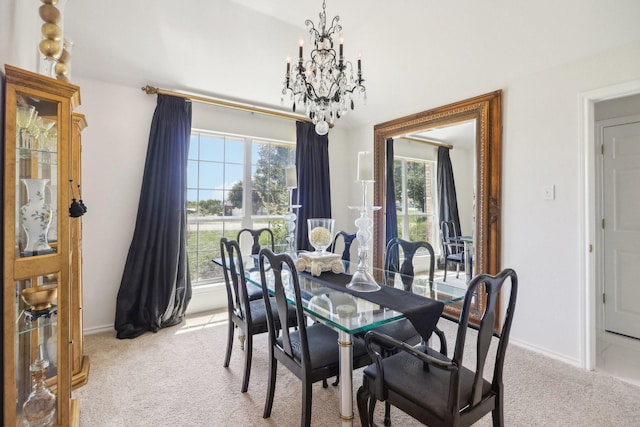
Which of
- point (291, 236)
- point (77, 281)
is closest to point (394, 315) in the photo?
point (291, 236)

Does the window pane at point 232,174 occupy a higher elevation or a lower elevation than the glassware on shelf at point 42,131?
higher

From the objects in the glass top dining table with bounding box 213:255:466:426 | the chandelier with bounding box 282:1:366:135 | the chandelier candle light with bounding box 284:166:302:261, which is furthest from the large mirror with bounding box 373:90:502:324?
the chandelier candle light with bounding box 284:166:302:261

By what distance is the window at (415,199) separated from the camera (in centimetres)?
370

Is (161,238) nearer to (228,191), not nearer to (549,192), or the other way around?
(228,191)

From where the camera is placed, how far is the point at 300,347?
5.53ft

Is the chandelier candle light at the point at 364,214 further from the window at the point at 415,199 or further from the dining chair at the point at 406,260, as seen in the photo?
the window at the point at 415,199

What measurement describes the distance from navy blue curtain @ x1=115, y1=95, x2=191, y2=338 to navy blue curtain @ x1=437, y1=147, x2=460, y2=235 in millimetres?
2807

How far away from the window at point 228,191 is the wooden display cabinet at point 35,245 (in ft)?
7.15

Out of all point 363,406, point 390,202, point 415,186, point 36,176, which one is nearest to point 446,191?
point 415,186

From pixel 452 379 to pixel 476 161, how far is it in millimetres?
2474

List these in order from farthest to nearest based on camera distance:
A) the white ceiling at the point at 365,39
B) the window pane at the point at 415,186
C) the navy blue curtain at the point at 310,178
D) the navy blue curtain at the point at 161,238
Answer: the navy blue curtain at the point at 310,178 < the window pane at the point at 415,186 < the navy blue curtain at the point at 161,238 < the white ceiling at the point at 365,39

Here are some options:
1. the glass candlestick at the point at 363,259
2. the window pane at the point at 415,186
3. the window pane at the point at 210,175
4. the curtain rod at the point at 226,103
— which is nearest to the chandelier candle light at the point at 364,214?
the glass candlestick at the point at 363,259

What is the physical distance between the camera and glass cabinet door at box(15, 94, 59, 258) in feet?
4.38

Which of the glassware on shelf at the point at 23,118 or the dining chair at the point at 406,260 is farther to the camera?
the dining chair at the point at 406,260
